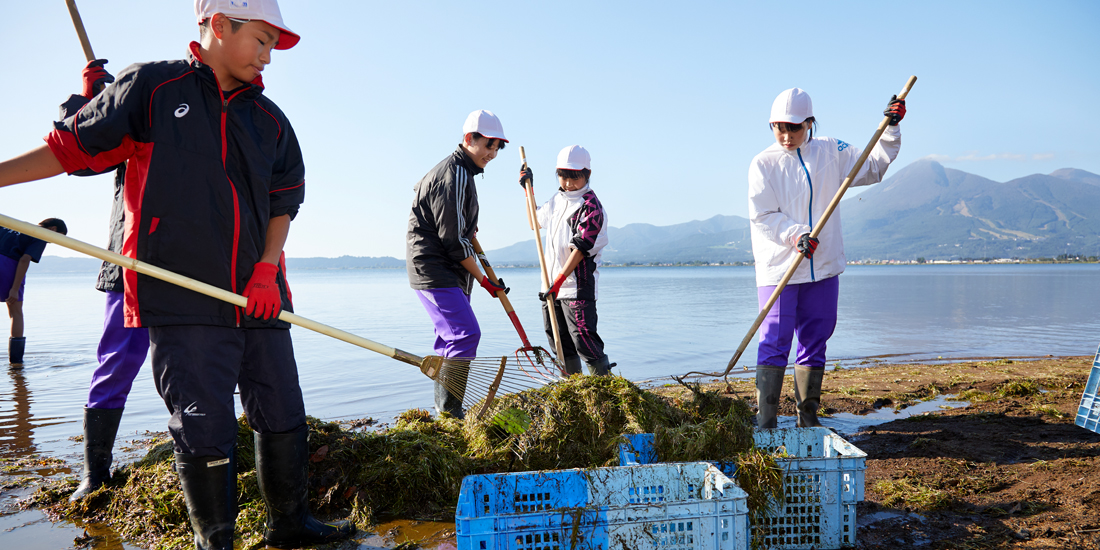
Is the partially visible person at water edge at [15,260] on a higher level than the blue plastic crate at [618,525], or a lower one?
higher

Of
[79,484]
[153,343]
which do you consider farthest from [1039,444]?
[79,484]

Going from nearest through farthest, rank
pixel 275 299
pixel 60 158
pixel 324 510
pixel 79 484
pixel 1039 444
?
1. pixel 60 158
2. pixel 275 299
3. pixel 324 510
4. pixel 79 484
5. pixel 1039 444

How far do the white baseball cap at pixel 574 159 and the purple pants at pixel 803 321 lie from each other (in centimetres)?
195

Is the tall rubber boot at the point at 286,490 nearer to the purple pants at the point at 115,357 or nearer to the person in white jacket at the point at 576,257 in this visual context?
the purple pants at the point at 115,357

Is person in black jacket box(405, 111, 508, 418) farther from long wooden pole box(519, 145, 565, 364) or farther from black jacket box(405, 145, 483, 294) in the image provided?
long wooden pole box(519, 145, 565, 364)

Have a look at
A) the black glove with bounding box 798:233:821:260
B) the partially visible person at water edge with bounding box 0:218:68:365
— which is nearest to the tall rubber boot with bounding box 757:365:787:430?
the black glove with bounding box 798:233:821:260

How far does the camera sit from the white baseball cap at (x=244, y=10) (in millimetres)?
2141

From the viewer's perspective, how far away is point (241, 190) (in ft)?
7.51

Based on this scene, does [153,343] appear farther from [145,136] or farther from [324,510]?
[324,510]

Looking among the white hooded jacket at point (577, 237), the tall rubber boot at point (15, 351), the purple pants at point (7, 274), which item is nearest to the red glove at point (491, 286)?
the white hooded jacket at point (577, 237)

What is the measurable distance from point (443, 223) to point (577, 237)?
1209mm

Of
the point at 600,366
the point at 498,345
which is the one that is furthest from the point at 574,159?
the point at 498,345

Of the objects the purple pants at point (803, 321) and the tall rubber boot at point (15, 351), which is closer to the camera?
the purple pants at point (803, 321)

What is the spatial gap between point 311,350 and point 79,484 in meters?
7.70
